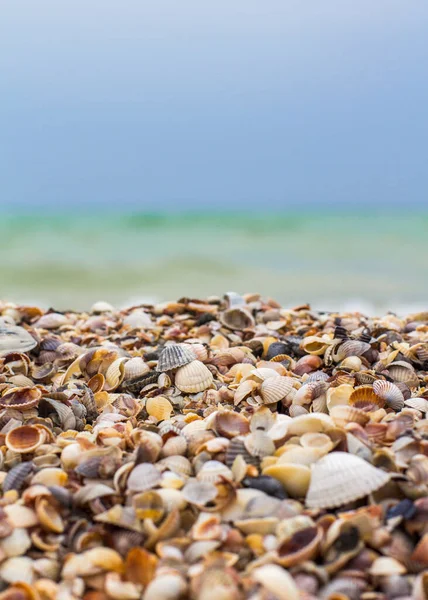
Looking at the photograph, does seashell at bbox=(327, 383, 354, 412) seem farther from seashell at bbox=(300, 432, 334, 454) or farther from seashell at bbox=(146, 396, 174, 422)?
seashell at bbox=(146, 396, 174, 422)

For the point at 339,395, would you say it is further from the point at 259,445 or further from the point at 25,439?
the point at 25,439

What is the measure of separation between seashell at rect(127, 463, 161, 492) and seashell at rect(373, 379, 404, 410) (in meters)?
0.95

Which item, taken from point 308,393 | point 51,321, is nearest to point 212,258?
point 51,321

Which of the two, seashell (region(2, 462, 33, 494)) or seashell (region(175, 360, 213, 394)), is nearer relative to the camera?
seashell (region(2, 462, 33, 494))

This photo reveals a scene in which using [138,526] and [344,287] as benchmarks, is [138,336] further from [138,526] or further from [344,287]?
[344,287]

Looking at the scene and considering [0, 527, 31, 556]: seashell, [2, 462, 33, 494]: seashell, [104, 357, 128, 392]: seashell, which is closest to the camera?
[0, 527, 31, 556]: seashell

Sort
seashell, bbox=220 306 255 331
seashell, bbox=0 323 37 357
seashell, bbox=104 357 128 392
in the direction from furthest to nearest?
1. seashell, bbox=220 306 255 331
2. seashell, bbox=0 323 37 357
3. seashell, bbox=104 357 128 392

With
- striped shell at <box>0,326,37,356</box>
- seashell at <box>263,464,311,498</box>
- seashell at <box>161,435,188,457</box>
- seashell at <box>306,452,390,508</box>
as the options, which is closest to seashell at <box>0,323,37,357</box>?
striped shell at <box>0,326,37,356</box>

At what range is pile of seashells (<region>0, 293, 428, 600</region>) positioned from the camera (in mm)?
1321

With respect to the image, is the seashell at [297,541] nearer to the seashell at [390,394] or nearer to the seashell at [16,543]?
the seashell at [16,543]

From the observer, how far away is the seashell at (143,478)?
1568mm

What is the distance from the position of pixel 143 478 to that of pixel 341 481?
0.51 metres

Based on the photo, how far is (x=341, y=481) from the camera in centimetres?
150

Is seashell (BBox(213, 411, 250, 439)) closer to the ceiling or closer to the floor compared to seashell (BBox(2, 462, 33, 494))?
closer to the ceiling
